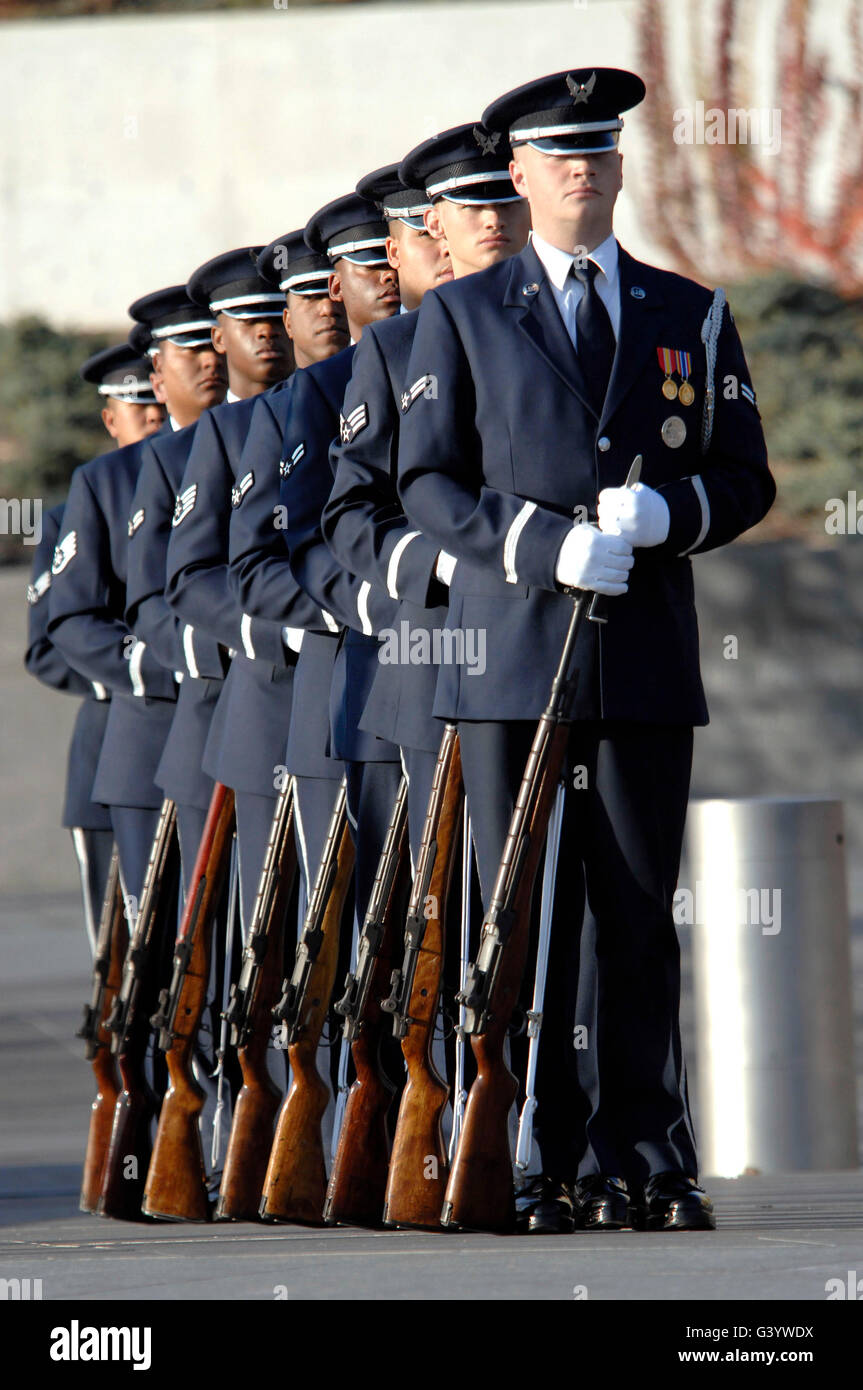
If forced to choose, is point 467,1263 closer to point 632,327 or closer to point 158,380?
point 632,327

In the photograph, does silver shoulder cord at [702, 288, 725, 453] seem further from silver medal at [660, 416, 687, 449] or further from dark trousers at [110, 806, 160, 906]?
dark trousers at [110, 806, 160, 906]

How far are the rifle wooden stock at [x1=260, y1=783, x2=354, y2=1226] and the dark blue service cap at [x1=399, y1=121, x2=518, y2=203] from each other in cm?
127

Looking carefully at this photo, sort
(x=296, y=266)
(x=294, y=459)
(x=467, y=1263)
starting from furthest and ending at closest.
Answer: (x=296, y=266) → (x=294, y=459) → (x=467, y=1263)

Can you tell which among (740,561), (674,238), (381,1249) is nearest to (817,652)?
(740,561)

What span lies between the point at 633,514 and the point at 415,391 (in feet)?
1.87

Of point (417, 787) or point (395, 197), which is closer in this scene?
point (417, 787)

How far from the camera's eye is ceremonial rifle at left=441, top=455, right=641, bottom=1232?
13.8ft

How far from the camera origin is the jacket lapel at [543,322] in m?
4.45

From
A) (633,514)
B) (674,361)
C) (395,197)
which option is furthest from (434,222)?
(633,514)

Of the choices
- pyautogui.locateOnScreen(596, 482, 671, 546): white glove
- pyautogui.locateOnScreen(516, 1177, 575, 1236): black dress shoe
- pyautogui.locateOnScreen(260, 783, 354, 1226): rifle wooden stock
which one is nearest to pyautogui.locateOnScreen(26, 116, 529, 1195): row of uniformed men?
pyautogui.locateOnScreen(260, 783, 354, 1226): rifle wooden stock

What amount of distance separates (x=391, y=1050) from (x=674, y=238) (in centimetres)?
1519

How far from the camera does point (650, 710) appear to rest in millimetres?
4363

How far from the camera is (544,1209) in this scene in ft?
14.0

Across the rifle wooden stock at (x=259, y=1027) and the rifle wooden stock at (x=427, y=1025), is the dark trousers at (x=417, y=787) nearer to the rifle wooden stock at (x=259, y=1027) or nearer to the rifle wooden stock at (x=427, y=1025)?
the rifle wooden stock at (x=427, y=1025)
